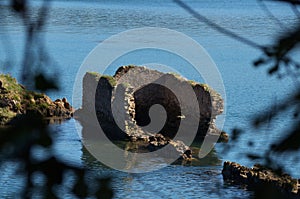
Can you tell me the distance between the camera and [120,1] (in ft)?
338

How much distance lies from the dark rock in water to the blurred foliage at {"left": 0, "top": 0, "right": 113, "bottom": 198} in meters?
29.4

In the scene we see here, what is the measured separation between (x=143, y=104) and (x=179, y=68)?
14.1m

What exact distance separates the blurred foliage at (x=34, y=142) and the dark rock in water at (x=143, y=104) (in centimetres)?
2941

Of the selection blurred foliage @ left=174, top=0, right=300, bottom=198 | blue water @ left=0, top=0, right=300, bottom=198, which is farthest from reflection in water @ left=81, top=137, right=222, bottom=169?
blurred foliage @ left=174, top=0, right=300, bottom=198

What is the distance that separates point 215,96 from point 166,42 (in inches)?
1088

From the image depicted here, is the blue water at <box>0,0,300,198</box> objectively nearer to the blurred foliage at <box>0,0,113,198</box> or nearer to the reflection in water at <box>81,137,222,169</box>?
the blurred foliage at <box>0,0,113,198</box>

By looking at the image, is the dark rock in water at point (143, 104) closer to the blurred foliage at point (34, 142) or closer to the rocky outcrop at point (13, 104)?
the rocky outcrop at point (13, 104)

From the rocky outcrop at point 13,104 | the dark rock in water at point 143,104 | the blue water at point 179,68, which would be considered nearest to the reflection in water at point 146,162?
the blue water at point 179,68

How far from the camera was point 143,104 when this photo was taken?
38000 millimetres

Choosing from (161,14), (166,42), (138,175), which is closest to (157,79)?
(138,175)

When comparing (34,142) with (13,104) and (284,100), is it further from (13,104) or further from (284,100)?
(13,104)

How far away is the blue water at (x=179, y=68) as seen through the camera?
23156mm

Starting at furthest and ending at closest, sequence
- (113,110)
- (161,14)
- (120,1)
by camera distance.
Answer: (120,1), (161,14), (113,110)

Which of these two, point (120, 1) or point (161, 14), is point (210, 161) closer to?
point (161, 14)
